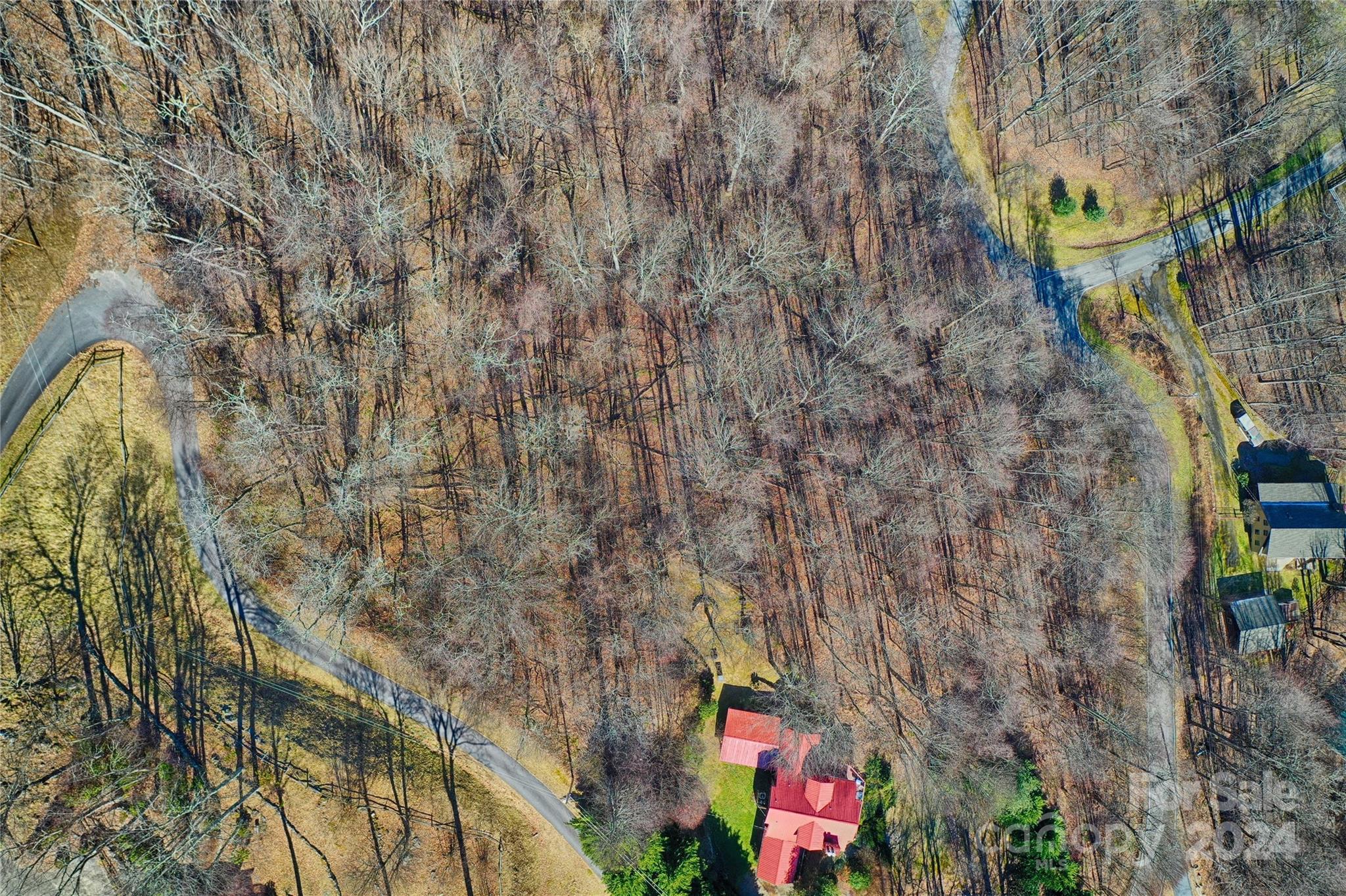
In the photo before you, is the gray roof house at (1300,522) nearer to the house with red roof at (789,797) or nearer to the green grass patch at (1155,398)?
the green grass patch at (1155,398)

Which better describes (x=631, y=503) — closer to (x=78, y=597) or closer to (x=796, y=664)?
(x=796, y=664)

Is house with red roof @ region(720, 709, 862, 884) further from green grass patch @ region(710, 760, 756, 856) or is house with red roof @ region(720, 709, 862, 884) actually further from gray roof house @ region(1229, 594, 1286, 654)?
gray roof house @ region(1229, 594, 1286, 654)

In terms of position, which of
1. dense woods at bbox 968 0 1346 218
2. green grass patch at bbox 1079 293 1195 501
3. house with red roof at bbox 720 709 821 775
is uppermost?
dense woods at bbox 968 0 1346 218

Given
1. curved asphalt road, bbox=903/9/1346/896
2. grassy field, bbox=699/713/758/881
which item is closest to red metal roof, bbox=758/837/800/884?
grassy field, bbox=699/713/758/881

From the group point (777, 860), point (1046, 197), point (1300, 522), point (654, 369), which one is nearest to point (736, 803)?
point (777, 860)

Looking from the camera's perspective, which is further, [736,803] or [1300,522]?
[1300,522]

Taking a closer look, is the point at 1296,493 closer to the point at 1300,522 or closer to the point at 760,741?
the point at 1300,522

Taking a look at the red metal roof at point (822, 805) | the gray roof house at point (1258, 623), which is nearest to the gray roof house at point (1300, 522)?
the gray roof house at point (1258, 623)
